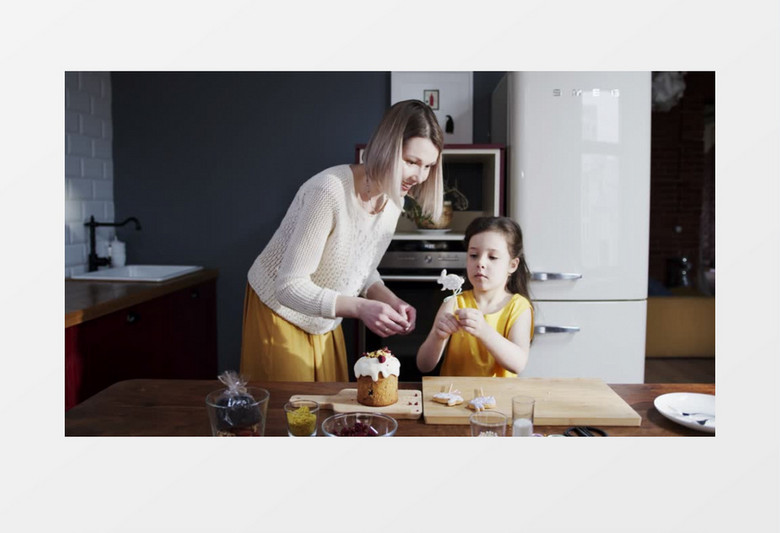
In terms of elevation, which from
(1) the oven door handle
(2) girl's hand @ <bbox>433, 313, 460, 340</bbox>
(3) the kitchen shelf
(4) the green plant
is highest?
(4) the green plant

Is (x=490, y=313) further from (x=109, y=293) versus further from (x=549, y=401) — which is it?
(x=109, y=293)

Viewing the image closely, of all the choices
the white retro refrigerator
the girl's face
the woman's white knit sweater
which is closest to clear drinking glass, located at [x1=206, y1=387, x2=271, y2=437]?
the woman's white knit sweater

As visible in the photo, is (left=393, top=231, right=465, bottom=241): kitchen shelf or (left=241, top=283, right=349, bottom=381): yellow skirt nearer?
(left=241, top=283, right=349, bottom=381): yellow skirt

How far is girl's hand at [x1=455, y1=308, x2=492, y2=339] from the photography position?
4.15ft

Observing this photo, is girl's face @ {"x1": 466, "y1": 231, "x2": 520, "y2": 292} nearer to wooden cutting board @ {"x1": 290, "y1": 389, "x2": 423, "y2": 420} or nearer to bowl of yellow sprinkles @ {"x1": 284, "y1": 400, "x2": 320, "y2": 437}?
wooden cutting board @ {"x1": 290, "y1": 389, "x2": 423, "y2": 420}

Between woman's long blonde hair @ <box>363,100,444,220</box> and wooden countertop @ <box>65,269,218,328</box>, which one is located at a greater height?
woman's long blonde hair @ <box>363,100,444,220</box>

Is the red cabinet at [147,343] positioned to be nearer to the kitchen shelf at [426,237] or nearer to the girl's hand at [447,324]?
the kitchen shelf at [426,237]

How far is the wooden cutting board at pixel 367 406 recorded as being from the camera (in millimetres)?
1010

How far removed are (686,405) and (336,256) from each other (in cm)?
77

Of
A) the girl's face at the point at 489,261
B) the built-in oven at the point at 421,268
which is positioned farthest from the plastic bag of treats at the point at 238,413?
the built-in oven at the point at 421,268

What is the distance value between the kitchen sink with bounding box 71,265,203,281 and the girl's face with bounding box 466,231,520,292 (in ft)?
3.43

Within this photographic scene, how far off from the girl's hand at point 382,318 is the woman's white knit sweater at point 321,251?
74 millimetres

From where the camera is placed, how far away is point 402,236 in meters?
1.93
